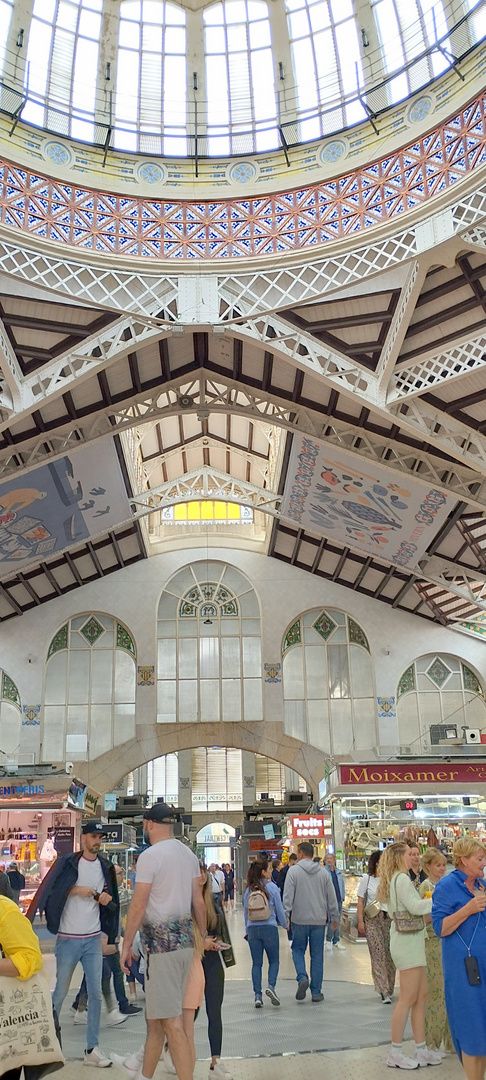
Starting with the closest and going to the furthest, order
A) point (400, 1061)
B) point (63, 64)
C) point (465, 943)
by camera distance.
Answer: point (465, 943)
point (400, 1061)
point (63, 64)

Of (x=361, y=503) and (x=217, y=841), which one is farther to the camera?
(x=217, y=841)

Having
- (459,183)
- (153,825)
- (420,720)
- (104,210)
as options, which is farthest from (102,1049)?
(420,720)

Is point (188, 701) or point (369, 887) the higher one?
point (188, 701)

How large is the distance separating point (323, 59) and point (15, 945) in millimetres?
14293

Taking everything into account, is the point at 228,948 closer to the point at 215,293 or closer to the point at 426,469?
the point at 215,293

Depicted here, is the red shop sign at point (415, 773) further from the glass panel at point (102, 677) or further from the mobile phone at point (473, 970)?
the mobile phone at point (473, 970)

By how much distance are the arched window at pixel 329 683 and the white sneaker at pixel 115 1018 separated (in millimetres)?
21761

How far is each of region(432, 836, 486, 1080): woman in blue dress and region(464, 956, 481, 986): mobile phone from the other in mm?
24

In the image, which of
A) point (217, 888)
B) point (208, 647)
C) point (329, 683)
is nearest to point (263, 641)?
point (208, 647)

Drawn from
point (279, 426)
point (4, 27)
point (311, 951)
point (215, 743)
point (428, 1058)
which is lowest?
point (428, 1058)

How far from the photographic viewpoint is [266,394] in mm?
17734

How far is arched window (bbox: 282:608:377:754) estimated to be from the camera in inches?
1109

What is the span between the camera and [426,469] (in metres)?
18.2

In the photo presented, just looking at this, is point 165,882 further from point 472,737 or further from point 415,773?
point 472,737
